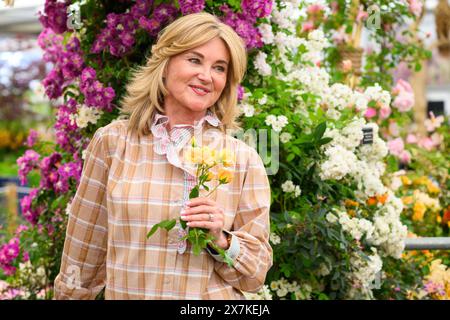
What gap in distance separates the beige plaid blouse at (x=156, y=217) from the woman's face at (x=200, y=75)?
7cm

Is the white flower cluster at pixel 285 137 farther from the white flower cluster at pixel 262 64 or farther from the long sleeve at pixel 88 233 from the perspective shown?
the long sleeve at pixel 88 233

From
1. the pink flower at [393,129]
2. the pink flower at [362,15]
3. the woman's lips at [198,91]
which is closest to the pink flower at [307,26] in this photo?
the pink flower at [362,15]

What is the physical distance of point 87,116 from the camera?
115 inches

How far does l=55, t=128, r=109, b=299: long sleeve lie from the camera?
6.73 ft

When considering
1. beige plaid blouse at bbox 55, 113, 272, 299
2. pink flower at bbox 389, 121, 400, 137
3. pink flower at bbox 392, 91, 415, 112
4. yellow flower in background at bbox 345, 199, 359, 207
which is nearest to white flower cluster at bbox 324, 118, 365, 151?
yellow flower in background at bbox 345, 199, 359, 207

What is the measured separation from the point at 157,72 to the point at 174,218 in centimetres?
42

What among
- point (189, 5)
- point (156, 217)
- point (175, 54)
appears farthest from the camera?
point (189, 5)

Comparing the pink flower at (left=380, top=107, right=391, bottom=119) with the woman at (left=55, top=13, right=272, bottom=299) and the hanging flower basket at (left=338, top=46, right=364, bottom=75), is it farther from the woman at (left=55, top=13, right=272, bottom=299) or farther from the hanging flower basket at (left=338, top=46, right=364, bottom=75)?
the woman at (left=55, top=13, right=272, bottom=299)

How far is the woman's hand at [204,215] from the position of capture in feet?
5.87

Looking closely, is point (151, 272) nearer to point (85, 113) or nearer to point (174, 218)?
point (174, 218)

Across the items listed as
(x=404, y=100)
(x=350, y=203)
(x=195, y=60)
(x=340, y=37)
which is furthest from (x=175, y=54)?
(x=340, y=37)

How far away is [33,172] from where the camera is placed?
373 cm

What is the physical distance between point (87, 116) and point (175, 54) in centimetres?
99

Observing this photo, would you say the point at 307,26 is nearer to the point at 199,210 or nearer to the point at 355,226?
the point at 355,226
